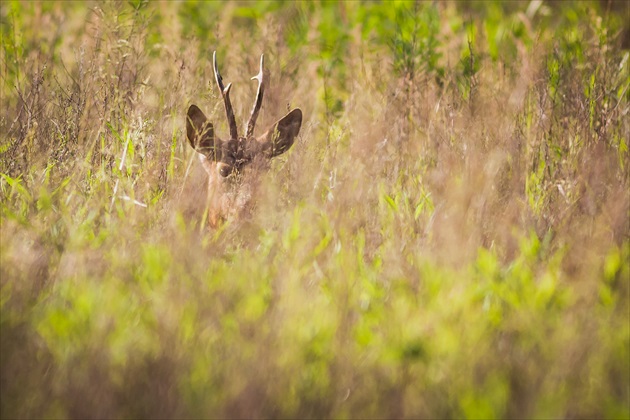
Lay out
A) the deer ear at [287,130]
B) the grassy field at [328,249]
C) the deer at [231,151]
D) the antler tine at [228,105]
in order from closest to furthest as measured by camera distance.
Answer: the grassy field at [328,249], the deer at [231,151], the antler tine at [228,105], the deer ear at [287,130]

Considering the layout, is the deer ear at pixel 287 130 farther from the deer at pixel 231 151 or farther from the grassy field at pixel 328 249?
the grassy field at pixel 328 249

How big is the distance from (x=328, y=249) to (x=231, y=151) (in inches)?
57.7

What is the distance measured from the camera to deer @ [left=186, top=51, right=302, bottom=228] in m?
4.91

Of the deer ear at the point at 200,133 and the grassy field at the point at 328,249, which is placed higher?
the deer ear at the point at 200,133

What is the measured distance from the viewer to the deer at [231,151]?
491cm

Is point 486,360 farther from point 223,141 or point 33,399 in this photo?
point 223,141

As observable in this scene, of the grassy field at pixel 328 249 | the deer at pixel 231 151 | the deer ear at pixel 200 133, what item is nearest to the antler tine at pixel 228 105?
the deer at pixel 231 151

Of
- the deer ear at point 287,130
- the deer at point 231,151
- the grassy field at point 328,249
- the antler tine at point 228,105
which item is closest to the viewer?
the grassy field at point 328,249

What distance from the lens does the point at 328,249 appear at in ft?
12.9

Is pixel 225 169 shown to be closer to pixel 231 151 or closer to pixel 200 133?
pixel 231 151

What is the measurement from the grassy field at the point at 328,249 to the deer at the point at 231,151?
0.42ft

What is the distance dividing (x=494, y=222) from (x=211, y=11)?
21.5 feet

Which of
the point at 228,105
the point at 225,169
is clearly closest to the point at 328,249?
the point at 225,169

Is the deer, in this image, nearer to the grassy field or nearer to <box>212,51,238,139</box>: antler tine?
<box>212,51,238,139</box>: antler tine
